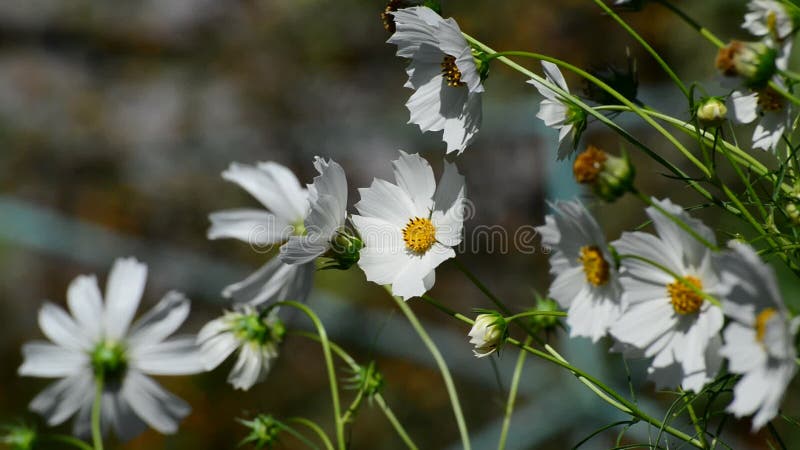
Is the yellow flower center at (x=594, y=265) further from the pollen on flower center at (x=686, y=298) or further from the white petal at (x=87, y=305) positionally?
the white petal at (x=87, y=305)

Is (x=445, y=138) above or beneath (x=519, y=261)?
above

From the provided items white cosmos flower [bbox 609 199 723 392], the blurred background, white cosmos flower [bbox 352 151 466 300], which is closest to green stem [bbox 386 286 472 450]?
white cosmos flower [bbox 352 151 466 300]

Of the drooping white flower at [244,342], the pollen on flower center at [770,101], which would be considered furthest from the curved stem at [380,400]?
the pollen on flower center at [770,101]

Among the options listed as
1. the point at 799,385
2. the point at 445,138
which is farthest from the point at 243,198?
the point at 445,138

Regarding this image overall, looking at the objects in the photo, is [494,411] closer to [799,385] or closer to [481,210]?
[481,210]

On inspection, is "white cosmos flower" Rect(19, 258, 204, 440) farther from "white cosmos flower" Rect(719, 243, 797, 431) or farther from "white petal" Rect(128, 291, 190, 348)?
"white cosmos flower" Rect(719, 243, 797, 431)

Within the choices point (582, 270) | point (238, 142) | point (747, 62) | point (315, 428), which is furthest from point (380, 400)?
point (238, 142)
